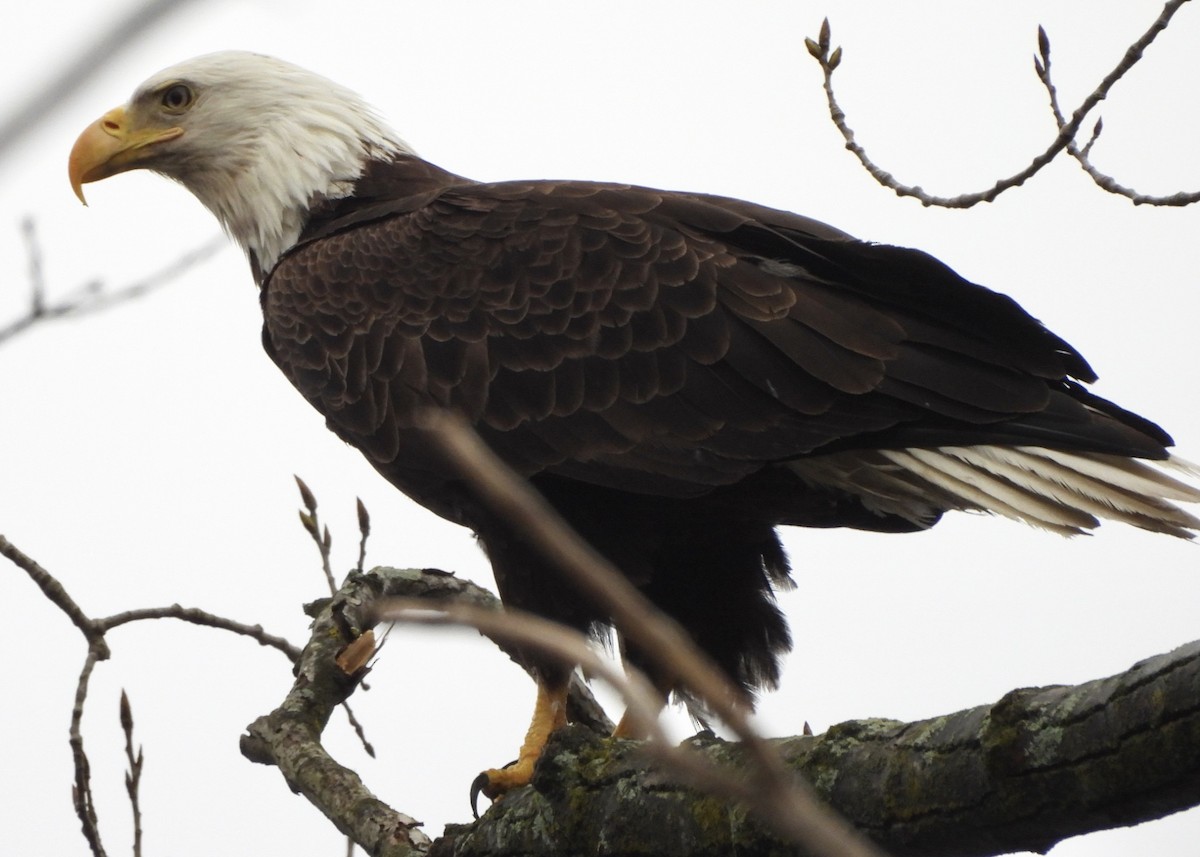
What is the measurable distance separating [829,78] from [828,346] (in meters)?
0.90

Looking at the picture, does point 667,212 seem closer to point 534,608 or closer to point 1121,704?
point 534,608

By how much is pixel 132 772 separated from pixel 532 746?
1.18 m

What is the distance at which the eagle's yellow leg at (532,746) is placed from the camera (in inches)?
169

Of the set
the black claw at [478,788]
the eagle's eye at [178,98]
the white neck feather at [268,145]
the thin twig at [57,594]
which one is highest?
the eagle's eye at [178,98]

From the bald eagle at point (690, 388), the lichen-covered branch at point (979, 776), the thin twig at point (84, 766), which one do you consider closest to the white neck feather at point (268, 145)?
the bald eagle at point (690, 388)

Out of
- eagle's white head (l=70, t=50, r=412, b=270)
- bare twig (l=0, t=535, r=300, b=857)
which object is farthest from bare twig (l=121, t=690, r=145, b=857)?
eagle's white head (l=70, t=50, r=412, b=270)

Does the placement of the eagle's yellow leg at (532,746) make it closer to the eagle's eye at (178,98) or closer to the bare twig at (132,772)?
the bare twig at (132,772)

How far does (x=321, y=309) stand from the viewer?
4.84 m

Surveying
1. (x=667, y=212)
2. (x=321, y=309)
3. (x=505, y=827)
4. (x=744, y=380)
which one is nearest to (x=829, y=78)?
(x=667, y=212)

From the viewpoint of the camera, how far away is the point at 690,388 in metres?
4.29

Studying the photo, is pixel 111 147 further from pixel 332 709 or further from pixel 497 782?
pixel 497 782

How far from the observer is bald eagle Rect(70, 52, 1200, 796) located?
3.98 metres

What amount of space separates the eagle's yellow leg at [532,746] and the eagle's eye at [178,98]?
2.87m

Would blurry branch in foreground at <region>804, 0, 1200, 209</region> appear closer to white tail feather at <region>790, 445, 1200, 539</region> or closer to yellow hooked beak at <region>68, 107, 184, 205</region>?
white tail feather at <region>790, 445, 1200, 539</region>
